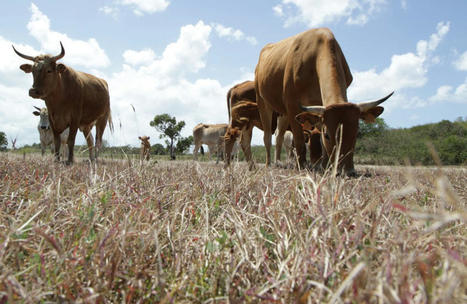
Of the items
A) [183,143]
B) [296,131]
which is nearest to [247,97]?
[296,131]

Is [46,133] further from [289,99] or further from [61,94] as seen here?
[289,99]

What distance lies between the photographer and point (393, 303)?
0.74 m

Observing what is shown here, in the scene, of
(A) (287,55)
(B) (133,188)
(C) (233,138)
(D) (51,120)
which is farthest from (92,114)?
(B) (133,188)

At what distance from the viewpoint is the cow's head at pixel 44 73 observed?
726 centimetres

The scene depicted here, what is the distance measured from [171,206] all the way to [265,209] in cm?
67

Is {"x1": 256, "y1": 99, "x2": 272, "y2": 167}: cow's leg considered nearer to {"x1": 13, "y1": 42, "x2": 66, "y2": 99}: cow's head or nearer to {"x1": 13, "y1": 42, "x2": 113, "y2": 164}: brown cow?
{"x1": 13, "y1": 42, "x2": 113, "y2": 164}: brown cow

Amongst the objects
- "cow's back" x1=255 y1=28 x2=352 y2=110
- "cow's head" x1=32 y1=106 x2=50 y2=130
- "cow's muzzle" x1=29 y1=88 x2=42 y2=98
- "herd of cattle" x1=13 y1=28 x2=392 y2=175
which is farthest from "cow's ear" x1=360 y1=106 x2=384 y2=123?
"cow's head" x1=32 y1=106 x2=50 y2=130

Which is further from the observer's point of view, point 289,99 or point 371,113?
point 289,99

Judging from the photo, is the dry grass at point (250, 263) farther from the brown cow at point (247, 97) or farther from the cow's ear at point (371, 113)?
the brown cow at point (247, 97)

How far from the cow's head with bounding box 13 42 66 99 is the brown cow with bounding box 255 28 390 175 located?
452 cm

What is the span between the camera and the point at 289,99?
226 inches

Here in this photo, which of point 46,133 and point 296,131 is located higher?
point 46,133

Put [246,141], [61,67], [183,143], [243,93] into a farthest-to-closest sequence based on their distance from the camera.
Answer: [183,143]
[243,93]
[246,141]
[61,67]

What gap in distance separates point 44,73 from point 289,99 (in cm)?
532
